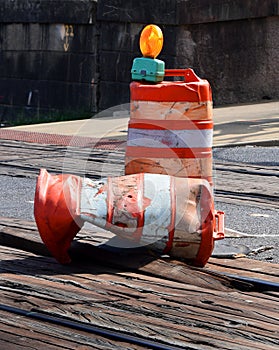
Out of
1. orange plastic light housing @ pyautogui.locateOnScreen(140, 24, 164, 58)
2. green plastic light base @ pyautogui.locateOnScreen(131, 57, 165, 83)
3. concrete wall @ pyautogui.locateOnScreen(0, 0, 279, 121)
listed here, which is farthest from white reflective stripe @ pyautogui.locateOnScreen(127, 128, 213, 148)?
concrete wall @ pyautogui.locateOnScreen(0, 0, 279, 121)

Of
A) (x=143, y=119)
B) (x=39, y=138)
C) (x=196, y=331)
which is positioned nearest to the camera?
(x=196, y=331)

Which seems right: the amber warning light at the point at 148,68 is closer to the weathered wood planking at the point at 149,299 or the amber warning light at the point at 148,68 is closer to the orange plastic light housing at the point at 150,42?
the orange plastic light housing at the point at 150,42

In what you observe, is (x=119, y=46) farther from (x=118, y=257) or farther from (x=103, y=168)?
(x=118, y=257)

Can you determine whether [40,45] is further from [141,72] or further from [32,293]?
[32,293]

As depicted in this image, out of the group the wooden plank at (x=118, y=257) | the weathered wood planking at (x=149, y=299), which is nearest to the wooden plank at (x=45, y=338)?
the weathered wood planking at (x=149, y=299)

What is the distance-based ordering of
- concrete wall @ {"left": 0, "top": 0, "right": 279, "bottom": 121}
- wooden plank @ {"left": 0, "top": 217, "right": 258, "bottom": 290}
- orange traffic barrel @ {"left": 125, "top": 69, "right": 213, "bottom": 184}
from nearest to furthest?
wooden plank @ {"left": 0, "top": 217, "right": 258, "bottom": 290} < orange traffic barrel @ {"left": 125, "top": 69, "right": 213, "bottom": 184} < concrete wall @ {"left": 0, "top": 0, "right": 279, "bottom": 121}

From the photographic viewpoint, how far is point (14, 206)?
9.41 m

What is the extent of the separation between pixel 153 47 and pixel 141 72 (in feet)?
1.25

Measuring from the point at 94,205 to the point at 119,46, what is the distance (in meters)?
13.5

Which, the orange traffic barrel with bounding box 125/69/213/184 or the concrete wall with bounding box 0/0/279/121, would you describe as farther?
the concrete wall with bounding box 0/0/279/121

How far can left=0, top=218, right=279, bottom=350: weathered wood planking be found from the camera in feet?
17.1

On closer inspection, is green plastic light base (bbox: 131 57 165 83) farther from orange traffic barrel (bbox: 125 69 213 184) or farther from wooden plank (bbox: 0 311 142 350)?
wooden plank (bbox: 0 311 142 350)

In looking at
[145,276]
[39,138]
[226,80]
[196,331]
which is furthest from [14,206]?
[226,80]

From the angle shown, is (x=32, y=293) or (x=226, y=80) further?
(x=226, y=80)
